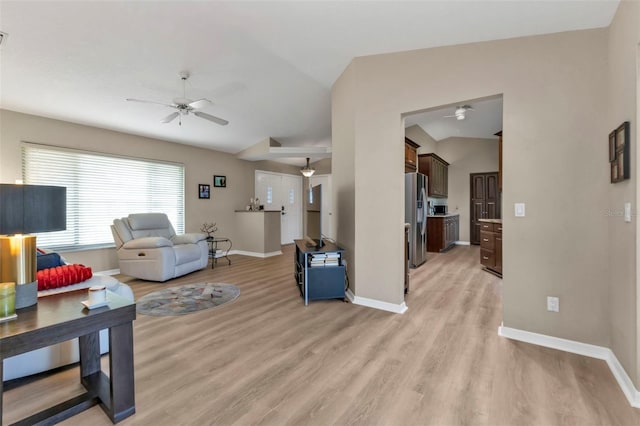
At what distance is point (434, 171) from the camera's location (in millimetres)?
7188

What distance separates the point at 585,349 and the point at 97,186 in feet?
21.3

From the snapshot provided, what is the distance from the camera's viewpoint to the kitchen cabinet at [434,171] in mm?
6961

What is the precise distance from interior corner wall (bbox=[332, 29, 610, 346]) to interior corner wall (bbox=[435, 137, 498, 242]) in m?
6.15

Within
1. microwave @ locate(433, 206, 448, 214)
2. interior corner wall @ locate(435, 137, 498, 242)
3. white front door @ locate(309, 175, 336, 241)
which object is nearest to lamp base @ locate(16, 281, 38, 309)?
white front door @ locate(309, 175, 336, 241)

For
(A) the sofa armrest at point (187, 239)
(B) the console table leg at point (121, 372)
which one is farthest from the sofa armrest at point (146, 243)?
(B) the console table leg at point (121, 372)

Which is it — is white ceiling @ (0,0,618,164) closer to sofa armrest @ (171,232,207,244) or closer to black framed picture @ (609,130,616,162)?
black framed picture @ (609,130,616,162)

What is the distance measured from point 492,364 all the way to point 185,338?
2.44 m

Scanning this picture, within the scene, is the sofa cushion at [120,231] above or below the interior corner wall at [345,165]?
below

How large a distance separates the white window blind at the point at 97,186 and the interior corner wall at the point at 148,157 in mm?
129

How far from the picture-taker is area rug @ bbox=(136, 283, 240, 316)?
3.14 meters

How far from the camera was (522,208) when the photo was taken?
238cm

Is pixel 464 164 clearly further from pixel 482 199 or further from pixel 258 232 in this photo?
pixel 258 232

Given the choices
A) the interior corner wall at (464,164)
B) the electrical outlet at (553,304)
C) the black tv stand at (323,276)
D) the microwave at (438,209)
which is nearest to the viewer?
the electrical outlet at (553,304)

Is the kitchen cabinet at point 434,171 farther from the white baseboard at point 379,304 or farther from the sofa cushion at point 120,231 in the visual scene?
the sofa cushion at point 120,231
